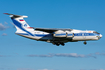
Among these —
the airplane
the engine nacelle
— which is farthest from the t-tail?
the engine nacelle

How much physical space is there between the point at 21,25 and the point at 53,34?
4.88 meters

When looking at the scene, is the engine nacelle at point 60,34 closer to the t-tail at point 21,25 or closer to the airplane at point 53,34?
the airplane at point 53,34

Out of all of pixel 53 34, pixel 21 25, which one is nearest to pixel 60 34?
pixel 53 34

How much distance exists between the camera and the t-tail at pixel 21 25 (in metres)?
24.1

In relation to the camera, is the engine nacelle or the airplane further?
the airplane

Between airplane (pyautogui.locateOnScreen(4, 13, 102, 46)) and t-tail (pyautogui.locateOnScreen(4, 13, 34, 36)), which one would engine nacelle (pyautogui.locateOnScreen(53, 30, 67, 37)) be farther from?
t-tail (pyautogui.locateOnScreen(4, 13, 34, 36))

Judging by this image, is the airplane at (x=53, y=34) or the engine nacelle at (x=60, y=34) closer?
the engine nacelle at (x=60, y=34)

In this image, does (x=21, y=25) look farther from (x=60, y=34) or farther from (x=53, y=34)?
(x=60, y=34)

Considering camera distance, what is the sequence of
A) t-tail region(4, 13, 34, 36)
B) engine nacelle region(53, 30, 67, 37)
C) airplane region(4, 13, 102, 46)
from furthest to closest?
t-tail region(4, 13, 34, 36)
airplane region(4, 13, 102, 46)
engine nacelle region(53, 30, 67, 37)

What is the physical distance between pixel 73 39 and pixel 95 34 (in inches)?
114

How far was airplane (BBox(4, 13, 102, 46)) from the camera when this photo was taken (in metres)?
22.4

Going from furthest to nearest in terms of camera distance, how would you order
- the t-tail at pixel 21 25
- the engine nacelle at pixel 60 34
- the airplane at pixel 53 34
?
the t-tail at pixel 21 25 < the airplane at pixel 53 34 < the engine nacelle at pixel 60 34

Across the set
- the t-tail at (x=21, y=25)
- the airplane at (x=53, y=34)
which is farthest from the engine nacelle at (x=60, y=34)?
the t-tail at (x=21, y=25)

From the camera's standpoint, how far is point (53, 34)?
22500 mm
